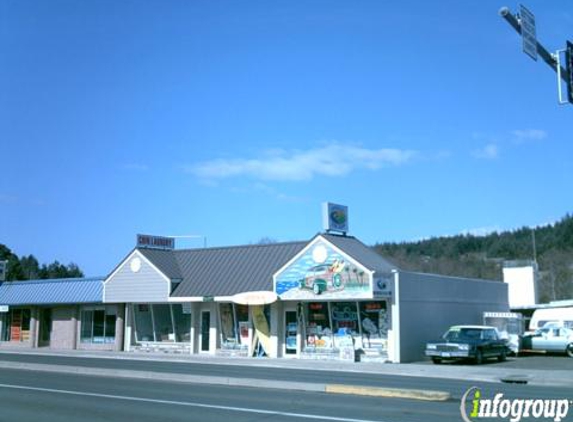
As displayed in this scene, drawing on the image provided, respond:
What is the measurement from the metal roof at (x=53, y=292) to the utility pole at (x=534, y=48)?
32.3 meters

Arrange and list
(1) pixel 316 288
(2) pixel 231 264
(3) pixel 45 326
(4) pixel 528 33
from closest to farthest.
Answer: (4) pixel 528 33 < (1) pixel 316 288 < (2) pixel 231 264 < (3) pixel 45 326

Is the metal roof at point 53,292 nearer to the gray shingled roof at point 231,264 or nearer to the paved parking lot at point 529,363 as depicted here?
the gray shingled roof at point 231,264

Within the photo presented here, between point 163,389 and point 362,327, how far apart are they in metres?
16.3

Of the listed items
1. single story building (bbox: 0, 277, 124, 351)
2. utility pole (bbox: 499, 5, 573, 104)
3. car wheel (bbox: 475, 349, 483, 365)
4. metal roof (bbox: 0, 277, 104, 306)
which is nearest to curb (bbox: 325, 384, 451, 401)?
utility pole (bbox: 499, 5, 573, 104)

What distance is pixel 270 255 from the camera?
36.8 metres

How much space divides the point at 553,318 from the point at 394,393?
1004 inches

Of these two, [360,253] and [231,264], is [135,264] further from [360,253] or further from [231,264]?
[360,253]

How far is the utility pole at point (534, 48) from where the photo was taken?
1210 cm

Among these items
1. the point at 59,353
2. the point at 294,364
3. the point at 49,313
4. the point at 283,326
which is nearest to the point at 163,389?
the point at 294,364

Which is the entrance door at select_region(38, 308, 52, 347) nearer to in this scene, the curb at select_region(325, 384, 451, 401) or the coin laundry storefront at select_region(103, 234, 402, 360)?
the coin laundry storefront at select_region(103, 234, 402, 360)

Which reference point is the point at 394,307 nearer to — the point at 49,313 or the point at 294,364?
the point at 294,364

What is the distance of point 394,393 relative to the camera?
1548cm

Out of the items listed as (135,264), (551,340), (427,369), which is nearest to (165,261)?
(135,264)

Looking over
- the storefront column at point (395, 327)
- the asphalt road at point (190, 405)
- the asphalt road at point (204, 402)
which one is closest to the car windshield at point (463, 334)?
the storefront column at point (395, 327)
